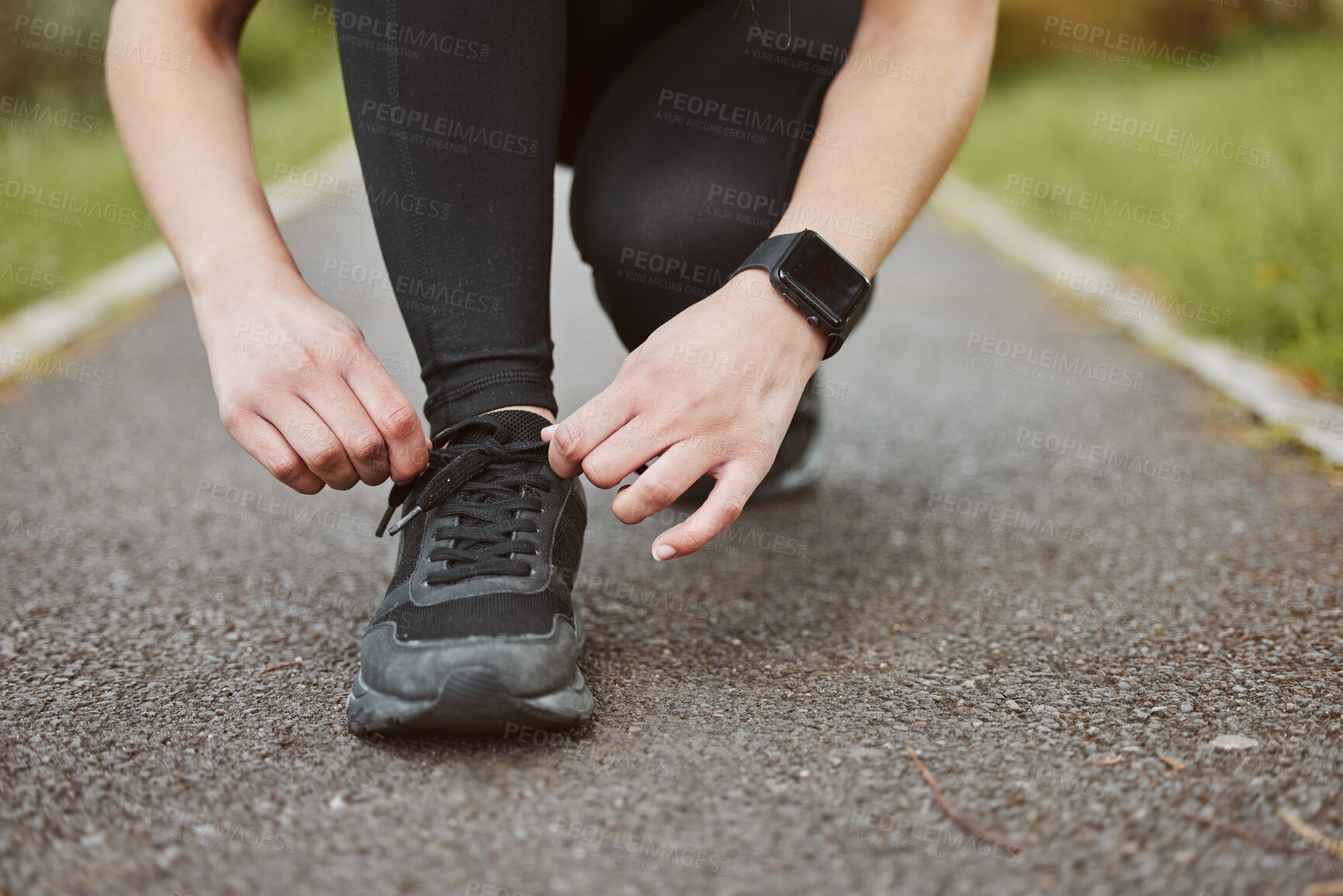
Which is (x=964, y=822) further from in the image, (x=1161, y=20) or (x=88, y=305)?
(x=1161, y=20)

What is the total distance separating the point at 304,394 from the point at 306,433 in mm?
42

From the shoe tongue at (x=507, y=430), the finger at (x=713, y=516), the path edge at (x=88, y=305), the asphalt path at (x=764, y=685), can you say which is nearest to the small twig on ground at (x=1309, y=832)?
the asphalt path at (x=764, y=685)

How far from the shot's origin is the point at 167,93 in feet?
3.85

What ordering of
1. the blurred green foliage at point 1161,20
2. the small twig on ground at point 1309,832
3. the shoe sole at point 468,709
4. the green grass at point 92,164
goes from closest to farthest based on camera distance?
the small twig on ground at point 1309,832, the shoe sole at point 468,709, the green grass at point 92,164, the blurred green foliage at point 1161,20

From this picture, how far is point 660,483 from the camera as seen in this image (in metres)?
0.96

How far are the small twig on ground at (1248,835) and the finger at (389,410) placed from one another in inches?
31.1

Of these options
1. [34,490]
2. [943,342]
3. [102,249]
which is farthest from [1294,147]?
[102,249]

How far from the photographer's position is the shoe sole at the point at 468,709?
0.92 m

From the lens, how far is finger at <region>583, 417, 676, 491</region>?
38.1 inches

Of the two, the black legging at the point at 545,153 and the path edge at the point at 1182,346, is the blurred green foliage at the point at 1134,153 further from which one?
the black legging at the point at 545,153

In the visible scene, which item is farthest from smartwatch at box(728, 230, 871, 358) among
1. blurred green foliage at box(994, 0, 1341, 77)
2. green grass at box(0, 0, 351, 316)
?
blurred green foliage at box(994, 0, 1341, 77)

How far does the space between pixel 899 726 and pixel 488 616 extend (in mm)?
430

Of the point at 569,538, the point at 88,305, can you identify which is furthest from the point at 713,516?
the point at 88,305

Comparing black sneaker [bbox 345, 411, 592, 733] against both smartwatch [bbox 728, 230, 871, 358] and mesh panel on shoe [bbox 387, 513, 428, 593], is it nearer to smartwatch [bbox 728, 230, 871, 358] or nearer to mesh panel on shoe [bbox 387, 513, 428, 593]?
mesh panel on shoe [bbox 387, 513, 428, 593]
